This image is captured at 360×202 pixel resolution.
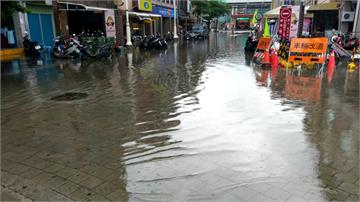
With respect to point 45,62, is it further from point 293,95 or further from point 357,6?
point 357,6

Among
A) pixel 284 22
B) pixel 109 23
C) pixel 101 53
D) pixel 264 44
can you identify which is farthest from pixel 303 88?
pixel 109 23

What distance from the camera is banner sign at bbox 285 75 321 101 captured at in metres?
8.30

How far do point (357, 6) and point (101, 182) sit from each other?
2715 centimetres

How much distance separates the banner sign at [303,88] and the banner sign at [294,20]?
23.9ft

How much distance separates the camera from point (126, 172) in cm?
425

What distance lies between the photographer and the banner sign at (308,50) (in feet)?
41.0

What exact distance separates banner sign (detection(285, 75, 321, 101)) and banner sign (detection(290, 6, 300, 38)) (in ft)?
23.9

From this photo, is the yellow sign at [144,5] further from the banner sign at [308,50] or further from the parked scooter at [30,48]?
the banner sign at [308,50]

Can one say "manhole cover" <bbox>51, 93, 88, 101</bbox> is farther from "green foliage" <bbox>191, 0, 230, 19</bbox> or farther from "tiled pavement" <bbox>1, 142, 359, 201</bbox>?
"green foliage" <bbox>191, 0, 230, 19</bbox>

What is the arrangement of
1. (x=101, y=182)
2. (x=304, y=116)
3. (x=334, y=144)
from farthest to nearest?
(x=304, y=116)
(x=334, y=144)
(x=101, y=182)

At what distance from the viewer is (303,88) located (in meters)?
9.34

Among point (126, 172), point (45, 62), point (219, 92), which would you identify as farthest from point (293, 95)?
point (45, 62)

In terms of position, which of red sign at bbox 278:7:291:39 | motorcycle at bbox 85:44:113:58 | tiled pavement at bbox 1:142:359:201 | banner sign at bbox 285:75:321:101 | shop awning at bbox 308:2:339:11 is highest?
shop awning at bbox 308:2:339:11

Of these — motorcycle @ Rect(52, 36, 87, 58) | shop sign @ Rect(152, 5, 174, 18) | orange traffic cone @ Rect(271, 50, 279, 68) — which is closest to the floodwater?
orange traffic cone @ Rect(271, 50, 279, 68)
